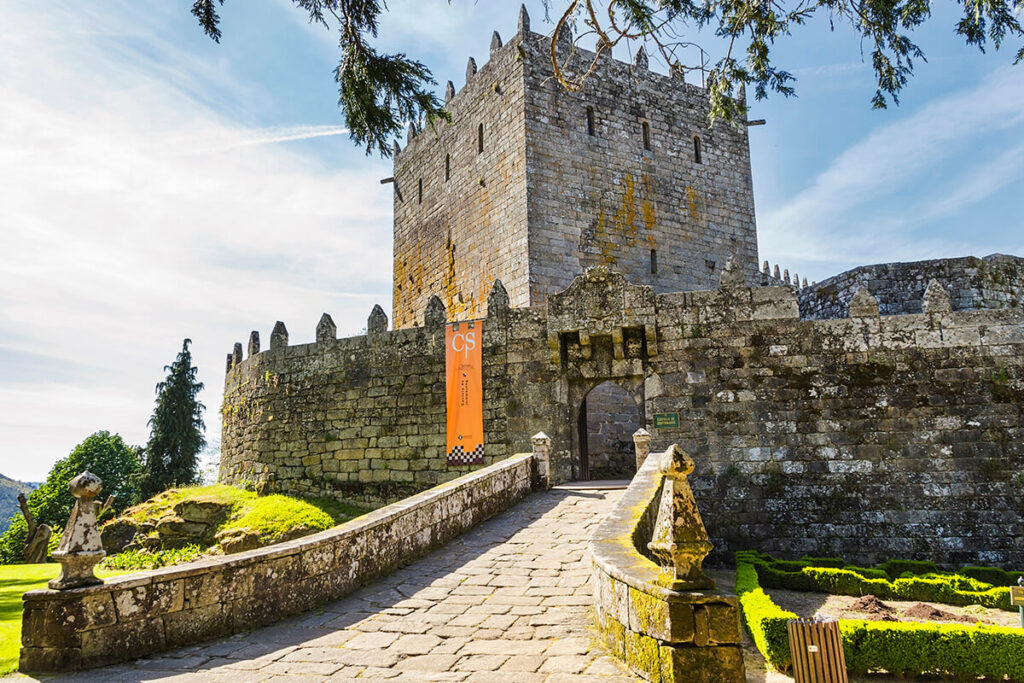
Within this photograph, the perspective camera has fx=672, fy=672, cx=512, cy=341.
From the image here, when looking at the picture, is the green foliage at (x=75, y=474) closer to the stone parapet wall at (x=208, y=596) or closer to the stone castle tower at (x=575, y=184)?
the stone castle tower at (x=575, y=184)

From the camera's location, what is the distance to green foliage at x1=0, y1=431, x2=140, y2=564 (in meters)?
29.3

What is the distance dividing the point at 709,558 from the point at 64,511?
98.5 feet

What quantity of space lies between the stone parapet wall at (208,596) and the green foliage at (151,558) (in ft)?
29.6

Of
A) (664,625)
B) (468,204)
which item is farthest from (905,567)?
(468,204)

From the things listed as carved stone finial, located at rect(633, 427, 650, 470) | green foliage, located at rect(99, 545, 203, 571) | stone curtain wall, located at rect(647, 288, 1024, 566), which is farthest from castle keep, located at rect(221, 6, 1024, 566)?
green foliage, located at rect(99, 545, 203, 571)

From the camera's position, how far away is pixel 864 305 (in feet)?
38.8

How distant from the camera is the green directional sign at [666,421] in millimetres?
12219

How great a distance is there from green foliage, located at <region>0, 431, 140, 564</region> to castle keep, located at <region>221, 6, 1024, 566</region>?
1626 cm

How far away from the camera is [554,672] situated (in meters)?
4.18

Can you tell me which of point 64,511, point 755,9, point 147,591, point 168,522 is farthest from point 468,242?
point 64,511

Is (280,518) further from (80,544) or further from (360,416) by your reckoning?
(80,544)

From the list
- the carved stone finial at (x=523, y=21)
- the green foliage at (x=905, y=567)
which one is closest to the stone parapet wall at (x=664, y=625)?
the green foliage at (x=905, y=567)

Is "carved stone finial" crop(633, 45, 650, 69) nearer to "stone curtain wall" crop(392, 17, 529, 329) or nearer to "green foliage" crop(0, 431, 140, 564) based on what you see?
"stone curtain wall" crop(392, 17, 529, 329)

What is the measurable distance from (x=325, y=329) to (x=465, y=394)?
4252 millimetres
